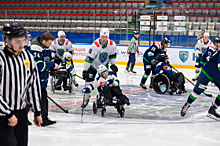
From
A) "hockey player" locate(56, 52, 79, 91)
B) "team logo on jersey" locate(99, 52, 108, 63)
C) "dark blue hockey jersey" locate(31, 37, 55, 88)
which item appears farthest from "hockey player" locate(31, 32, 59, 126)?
"hockey player" locate(56, 52, 79, 91)

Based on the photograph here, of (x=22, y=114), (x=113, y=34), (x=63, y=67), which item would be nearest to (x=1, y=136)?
(x=22, y=114)

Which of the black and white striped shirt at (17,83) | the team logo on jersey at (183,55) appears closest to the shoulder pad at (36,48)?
the black and white striped shirt at (17,83)

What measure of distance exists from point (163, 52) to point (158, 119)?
2.74m

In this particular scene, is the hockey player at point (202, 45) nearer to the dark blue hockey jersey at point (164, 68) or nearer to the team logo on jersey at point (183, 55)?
the dark blue hockey jersey at point (164, 68)

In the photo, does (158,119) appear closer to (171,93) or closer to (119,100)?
(119,100)

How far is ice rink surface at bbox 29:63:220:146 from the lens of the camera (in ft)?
13.3

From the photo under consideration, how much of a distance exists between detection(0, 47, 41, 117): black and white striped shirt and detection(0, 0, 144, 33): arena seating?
37.5 feet

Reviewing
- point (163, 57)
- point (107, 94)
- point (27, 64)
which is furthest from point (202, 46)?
point (27, 64)

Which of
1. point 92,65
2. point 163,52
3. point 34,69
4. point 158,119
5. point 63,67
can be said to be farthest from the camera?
point 163,52

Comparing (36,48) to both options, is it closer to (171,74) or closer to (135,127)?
(135,127)

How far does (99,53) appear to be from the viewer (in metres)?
5.67

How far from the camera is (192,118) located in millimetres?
5289

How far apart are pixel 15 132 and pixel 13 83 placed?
36cm

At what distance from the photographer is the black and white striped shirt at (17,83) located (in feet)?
7.40
